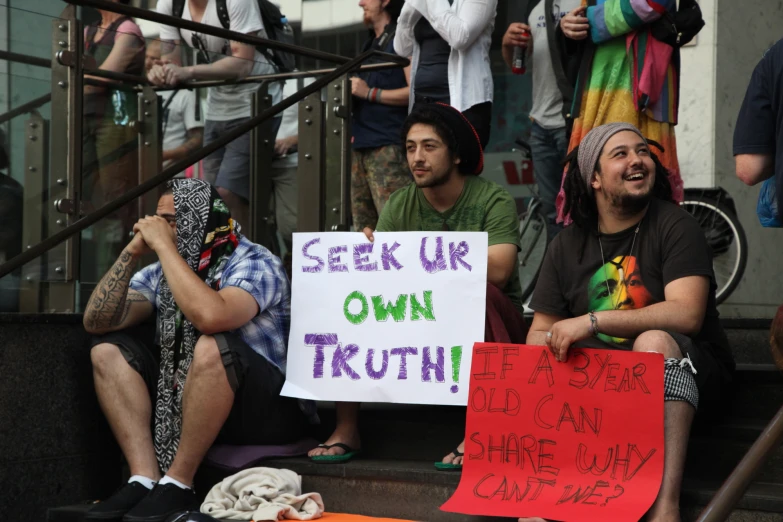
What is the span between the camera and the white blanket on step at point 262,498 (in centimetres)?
472

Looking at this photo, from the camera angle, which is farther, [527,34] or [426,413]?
[527,34]

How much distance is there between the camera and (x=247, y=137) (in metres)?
6.80

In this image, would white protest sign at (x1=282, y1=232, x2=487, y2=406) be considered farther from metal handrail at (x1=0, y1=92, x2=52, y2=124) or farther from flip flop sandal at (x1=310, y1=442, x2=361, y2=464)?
metal handrail at (x1=0, y1=92, x2=52, y2=124)

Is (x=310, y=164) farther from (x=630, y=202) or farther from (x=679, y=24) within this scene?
(x=630, y=202)

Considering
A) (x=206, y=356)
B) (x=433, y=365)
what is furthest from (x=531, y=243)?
(x=206, y=356)

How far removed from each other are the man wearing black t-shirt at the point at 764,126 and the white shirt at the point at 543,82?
229cm

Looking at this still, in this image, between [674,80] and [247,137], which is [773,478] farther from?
[247,137]

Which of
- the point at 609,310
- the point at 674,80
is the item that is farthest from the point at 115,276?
the point at 674,80

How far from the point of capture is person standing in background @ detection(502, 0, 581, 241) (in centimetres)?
649

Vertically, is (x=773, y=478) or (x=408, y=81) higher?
(x=408, y=81)

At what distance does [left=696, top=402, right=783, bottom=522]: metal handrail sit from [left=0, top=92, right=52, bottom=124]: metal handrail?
3888 millimetres

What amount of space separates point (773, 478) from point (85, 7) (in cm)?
390

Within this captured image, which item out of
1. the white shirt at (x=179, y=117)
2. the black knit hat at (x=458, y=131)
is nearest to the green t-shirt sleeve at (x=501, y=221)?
the black knit hat at (x=458, y=131)

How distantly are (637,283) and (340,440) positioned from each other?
4.87ft
